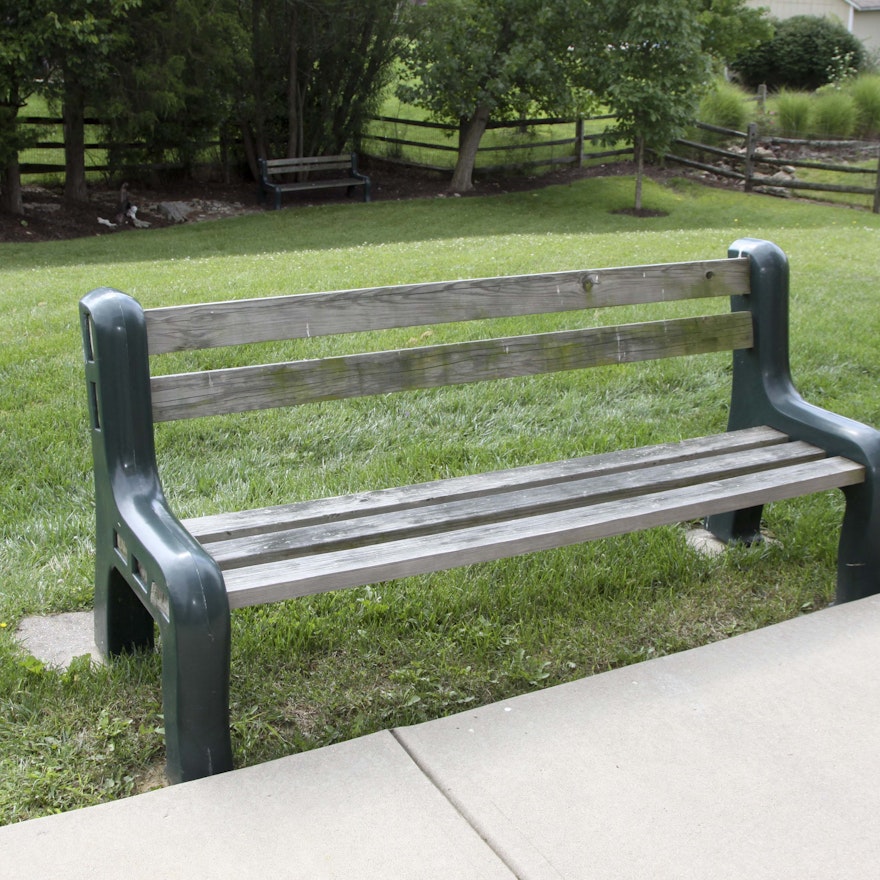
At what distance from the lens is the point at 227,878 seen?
6.56ft

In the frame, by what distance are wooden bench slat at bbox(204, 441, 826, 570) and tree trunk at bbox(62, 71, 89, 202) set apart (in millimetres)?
14474

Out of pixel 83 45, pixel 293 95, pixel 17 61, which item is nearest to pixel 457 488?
pixel 17 61

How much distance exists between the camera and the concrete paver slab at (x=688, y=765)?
2088 mm

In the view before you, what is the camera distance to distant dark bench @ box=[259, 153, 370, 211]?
19109mm

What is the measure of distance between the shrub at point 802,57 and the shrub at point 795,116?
6.32 m

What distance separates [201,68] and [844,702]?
16832mm

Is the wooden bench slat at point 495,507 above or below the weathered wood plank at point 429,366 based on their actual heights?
below

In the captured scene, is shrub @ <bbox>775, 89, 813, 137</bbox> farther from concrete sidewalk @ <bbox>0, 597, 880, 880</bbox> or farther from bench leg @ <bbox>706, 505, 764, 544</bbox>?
concrete sidewalk @ <bbox>0, 597, 880, 880</bbox>

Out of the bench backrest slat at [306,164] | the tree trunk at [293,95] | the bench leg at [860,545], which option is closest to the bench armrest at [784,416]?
the bench leg at [860,545]

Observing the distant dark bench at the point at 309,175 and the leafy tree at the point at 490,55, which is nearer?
the leafy tree at the point at 490,55

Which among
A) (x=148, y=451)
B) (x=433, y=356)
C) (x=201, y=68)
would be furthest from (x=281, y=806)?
(x=201, y=68)

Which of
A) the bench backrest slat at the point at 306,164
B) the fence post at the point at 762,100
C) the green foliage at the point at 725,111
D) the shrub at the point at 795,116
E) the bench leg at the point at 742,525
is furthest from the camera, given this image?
the fence post at the point at 762,100

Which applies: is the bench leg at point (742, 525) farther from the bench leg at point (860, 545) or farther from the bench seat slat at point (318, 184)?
the bench seat slat at point (318, 184)

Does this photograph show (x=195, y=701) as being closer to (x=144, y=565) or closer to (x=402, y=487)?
(x=144, y=565)
